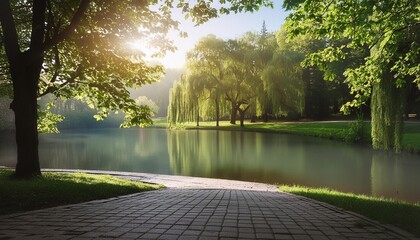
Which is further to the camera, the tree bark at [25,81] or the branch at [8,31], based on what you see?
the tree bark at [25,81]

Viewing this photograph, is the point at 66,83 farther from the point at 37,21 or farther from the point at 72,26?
the point at 72,26

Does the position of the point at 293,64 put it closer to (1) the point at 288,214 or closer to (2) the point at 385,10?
(2) the point at 385,10

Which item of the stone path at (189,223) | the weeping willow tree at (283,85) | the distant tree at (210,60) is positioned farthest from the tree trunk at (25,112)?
the distant tree at (210,60)

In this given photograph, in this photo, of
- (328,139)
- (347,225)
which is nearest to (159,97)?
(328,139)

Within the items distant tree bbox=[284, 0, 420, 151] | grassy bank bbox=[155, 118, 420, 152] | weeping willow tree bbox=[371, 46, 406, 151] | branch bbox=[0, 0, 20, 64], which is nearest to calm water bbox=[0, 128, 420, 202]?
grassy bank bbox=[155, 118, 420, 152]

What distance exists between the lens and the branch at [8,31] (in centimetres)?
880

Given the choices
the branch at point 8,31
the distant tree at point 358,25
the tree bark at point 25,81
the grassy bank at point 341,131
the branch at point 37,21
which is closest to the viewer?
the distant tree at point 358,25

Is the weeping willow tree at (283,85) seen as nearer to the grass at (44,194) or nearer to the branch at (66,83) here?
the branch at (66,83)

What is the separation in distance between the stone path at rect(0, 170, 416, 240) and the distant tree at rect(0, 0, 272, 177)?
15.0 feet

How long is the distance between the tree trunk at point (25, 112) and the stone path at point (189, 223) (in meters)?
4.28

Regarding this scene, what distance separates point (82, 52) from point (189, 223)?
7326 mm

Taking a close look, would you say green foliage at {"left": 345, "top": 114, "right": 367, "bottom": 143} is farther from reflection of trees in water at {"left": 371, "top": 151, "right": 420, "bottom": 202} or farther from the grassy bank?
reflection of trees in water at {"left": 371, "top": 151, "right": 420, "bottom": 202}

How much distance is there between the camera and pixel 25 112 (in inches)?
361

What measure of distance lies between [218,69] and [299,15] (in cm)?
3875
